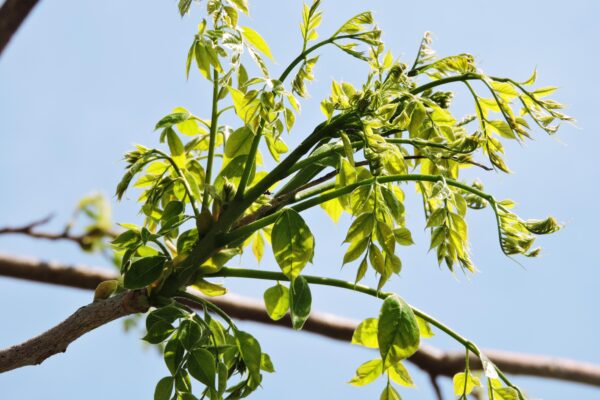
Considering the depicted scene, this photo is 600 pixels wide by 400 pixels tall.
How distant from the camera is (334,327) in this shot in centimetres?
248

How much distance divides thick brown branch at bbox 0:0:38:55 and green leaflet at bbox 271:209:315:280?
4.30 ft

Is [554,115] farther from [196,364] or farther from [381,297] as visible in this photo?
[196,364]

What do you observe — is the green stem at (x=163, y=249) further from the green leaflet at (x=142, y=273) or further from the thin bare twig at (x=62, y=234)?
the thin bare twig at (x=62, y=234)

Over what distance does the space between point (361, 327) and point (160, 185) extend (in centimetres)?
39

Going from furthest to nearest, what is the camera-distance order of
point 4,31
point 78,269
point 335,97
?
point 78,269 < point 4,31 < point 335,97

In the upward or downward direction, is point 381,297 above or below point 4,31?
below

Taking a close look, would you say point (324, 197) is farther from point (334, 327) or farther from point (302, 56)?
point (334, 327)

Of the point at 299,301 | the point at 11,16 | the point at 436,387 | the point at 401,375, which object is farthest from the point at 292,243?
the point at 436,387

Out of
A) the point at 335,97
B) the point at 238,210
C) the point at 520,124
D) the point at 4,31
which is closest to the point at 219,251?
the point at 238,210

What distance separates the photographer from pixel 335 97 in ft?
3.87

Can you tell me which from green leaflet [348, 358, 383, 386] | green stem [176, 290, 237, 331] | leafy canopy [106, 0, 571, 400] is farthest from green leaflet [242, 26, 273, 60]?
green leaflet [348, 358, 383, 386]

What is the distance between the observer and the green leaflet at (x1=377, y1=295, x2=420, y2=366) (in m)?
0.98

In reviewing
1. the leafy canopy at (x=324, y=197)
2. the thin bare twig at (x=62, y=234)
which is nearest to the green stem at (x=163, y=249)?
the leafy canopy at (x=324, y=197)

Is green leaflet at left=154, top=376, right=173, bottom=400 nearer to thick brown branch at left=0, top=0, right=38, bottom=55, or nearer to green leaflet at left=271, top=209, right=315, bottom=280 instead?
green leaflet at left=271, top=209, right=315, bottom=280
